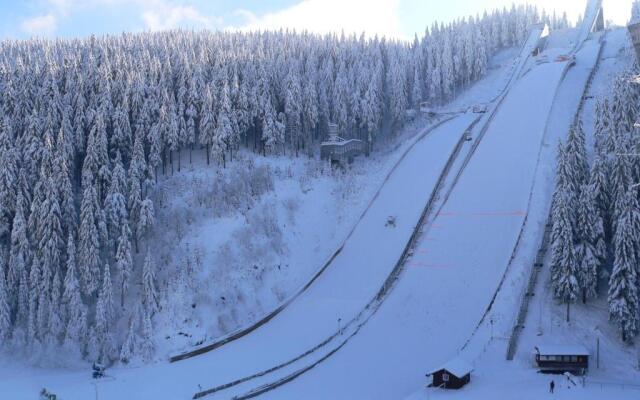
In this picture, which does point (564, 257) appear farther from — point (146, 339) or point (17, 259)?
point (17, 259)

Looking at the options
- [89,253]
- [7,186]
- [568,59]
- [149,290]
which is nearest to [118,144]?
[7,186]

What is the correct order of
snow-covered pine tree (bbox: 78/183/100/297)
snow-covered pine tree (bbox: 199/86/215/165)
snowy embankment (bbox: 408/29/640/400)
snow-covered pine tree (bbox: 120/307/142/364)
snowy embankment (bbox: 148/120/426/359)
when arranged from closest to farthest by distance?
1. snowy embankment (bbox: 408/29/640/400)
2. snow-covered pine tree (bbox: 120/307/142/364)
3. snow-covered pine tree (bbox: 78/183/100/297)
4. snowy embankment (bbox: 148/120/426/359)
5. snow-covered pine tree (bbox: 199/86/215/165)

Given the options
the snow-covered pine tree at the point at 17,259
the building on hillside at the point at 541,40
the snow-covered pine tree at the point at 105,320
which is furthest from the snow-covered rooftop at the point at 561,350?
the building on hillside at the point at 541,40

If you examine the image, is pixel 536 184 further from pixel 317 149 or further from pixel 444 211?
pixel 317 149

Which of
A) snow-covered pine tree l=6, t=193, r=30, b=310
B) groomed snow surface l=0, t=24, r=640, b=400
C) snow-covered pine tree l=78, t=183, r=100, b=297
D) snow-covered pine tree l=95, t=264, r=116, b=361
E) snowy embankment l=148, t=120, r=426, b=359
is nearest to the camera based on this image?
groomed snow surface l=0, t=24, r=640, b=400

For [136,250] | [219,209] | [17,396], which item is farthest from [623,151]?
[17,396]

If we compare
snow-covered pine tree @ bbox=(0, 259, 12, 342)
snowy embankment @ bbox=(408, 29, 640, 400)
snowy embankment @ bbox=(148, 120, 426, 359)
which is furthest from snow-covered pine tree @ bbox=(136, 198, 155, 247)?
snowy embankment @ bbox=(408, 29, 640, 400)

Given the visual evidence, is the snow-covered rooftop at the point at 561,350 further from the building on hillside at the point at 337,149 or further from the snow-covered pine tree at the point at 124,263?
the building on hillside at the point at 337,149

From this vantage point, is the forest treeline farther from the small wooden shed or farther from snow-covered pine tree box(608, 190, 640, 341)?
snow-covered pine tree box(608, 190, 640, 341)
